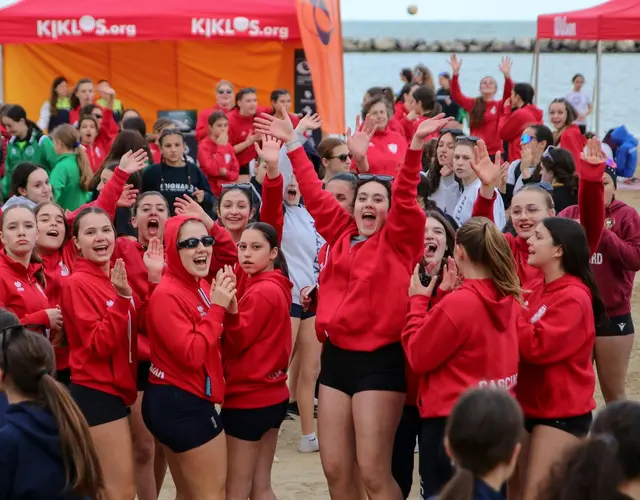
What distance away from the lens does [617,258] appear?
6.71m

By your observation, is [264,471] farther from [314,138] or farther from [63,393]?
[314,138]

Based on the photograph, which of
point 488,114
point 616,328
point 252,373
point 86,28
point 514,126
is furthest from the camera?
point 86,28

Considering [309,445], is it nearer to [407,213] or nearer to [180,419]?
[180,419]

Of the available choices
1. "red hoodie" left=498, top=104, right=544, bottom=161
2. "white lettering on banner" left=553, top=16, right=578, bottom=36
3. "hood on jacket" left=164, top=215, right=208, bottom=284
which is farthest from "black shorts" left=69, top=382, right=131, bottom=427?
"white lettering on banner" left=553, top=16, right=578, bottom=36

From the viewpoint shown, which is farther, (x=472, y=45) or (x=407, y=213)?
(x=472, y=45)

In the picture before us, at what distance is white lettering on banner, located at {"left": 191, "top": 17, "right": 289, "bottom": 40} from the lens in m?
14.6

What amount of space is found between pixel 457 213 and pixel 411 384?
2308 mm

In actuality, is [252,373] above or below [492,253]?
below

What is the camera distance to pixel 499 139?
12.6m

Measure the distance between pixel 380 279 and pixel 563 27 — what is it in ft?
39.9

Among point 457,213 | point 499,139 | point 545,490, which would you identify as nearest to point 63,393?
point 545,490

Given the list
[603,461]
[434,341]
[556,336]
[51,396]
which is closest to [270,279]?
[434,341]

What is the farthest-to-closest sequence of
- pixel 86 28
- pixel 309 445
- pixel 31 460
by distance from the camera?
1. pixel 86 28
2. pixel 309 445
3. pixel 31 460

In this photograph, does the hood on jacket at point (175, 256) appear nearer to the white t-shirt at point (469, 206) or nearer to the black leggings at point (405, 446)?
the black leggings at point (405, 446)
